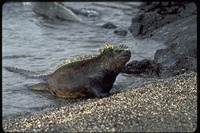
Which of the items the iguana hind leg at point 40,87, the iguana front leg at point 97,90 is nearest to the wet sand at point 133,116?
the iguana front leg at point 97,90

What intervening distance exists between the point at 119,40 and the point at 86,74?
385cm

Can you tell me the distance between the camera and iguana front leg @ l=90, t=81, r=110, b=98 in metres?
6.32

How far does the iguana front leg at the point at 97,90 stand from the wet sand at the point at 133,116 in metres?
1.23

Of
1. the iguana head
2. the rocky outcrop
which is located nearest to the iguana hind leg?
the iguana head

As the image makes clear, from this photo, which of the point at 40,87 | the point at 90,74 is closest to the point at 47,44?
the point at 40,87

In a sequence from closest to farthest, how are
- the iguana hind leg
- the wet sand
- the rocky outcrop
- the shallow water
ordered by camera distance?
the wet sand < the shallow water < the iguana hind leg < the rocky outcrop

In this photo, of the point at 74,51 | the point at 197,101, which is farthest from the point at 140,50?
the point at 197,101

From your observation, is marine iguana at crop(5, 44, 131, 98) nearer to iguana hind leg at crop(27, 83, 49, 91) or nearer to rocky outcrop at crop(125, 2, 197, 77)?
iguana hind leg at crop(27, 83, 49, 91)

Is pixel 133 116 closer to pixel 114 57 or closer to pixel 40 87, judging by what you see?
pixel 114 57

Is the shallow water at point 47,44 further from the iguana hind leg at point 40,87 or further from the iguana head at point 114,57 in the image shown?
the iguana head at point 114,57

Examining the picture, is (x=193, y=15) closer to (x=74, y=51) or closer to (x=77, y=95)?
(x=74, y=51)

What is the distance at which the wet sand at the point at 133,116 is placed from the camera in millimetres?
3975

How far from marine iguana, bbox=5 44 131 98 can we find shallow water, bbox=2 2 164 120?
8.6 inches

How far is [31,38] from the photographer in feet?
34.4
